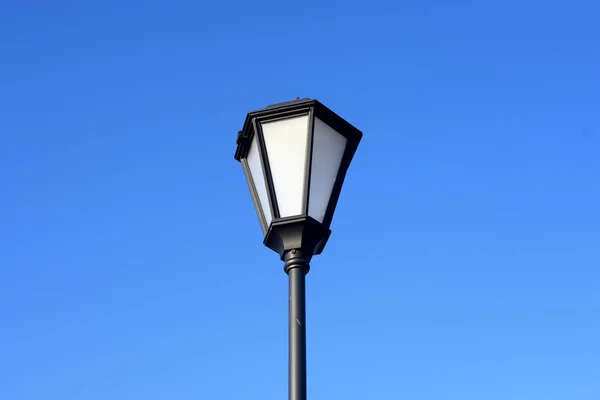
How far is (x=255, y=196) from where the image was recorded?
5.44 m

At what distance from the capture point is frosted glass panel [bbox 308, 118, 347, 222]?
5148mm

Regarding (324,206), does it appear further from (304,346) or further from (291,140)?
(304,346)

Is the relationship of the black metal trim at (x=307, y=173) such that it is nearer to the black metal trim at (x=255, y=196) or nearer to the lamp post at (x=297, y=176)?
the lamp post at (x=297, y=176)

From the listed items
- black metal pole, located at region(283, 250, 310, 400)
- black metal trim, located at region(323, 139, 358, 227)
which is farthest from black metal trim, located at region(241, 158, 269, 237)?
black metal trim, located at region(323, 139, 358, 227)

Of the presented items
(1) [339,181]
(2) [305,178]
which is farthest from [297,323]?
(1) [339,181]

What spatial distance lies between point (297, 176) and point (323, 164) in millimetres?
195

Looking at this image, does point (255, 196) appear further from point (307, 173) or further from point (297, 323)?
point (297, 323)

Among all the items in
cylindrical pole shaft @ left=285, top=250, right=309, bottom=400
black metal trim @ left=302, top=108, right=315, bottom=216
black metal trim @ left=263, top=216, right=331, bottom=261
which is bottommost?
cylindrical pole shaft @ left=285, top=250, right=309, bottom=400

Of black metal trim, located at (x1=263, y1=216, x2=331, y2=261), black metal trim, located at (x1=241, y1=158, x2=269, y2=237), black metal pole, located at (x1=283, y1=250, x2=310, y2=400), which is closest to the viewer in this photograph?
black metal pole, located at (x1=283, y1=250, x2=310, y2=400)

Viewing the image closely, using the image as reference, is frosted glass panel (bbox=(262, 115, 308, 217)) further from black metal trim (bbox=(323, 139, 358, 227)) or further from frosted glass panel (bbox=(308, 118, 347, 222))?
black metal trim (bbox=(323, 139, 358, 227))

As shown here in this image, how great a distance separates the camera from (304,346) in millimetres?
4777

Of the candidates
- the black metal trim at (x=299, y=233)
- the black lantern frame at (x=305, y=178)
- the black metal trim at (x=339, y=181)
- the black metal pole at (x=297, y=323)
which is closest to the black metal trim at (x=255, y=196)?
the black lantern frame at (x=305, y=178)

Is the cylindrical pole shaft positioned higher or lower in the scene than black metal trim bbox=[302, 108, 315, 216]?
lower

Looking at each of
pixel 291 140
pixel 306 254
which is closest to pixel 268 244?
pixel 306 254
